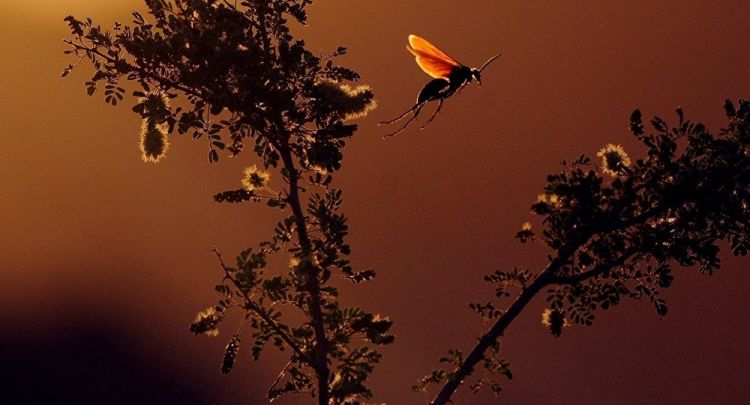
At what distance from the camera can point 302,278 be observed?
9.67 meters

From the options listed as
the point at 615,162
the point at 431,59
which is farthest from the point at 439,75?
the point at 615,162

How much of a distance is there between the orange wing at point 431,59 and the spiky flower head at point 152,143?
311 cm

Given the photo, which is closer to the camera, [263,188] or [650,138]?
[650,138]

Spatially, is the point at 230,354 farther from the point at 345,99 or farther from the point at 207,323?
the point at 345,99

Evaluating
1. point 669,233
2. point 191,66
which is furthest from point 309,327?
point 669,233

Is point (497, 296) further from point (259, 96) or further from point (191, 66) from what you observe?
point (191, 66)

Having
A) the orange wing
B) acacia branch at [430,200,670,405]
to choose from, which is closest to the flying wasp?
the orange wing

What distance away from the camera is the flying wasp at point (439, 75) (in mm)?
8641

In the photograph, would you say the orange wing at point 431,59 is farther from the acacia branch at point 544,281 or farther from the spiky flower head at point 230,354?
the spiky flower head at point 230,354

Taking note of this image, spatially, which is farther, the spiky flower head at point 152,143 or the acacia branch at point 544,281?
the spiky flower head at point 152,143

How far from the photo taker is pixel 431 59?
8.70m

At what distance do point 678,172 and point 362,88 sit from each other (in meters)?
3.49

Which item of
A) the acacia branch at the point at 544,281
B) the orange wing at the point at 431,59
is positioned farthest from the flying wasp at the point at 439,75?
the acacia branch at the point at 544,281

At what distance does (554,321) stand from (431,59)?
3.13 m
